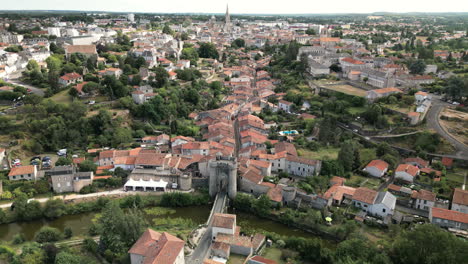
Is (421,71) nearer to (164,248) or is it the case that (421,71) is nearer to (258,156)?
(258,156)

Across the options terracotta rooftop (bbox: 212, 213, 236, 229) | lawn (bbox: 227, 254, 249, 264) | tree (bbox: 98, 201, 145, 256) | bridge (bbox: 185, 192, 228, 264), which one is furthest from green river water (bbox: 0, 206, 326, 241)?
tree (bbox: 98, 201, 145, 256)

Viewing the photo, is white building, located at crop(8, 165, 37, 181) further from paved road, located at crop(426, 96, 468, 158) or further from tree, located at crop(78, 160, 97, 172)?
paved road, located at crop(426, 96, 468, 158)

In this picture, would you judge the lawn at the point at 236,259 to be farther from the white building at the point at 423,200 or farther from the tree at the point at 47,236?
the white building at the point at 423,200

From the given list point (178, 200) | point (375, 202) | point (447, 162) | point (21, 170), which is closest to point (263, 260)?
point (178, 200)

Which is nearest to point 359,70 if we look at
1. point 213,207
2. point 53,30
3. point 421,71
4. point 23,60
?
point 421,71

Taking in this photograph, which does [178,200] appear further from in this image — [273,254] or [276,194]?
[273,254]
